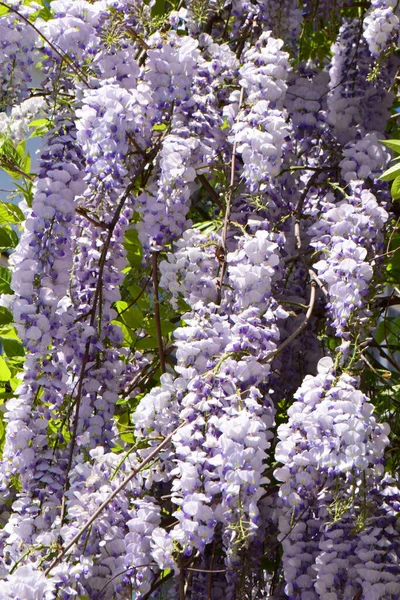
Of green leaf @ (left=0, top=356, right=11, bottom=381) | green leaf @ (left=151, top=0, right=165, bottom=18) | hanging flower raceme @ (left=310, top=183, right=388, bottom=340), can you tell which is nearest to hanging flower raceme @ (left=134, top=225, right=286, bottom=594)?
hanging flower raceme @ (left=310, top=183, right=388, bottom=340)

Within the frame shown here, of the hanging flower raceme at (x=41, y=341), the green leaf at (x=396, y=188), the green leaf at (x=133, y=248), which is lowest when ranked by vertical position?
the hanging flower raceme at (x=41, y=341)

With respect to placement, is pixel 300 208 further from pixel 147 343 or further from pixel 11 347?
pixel 11 347

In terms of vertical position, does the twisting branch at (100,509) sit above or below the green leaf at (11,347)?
below

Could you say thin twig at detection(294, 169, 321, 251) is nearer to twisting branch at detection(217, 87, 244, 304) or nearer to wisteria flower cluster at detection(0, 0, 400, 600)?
wisteria flower cluster at detection(0, 0, 400, 600)

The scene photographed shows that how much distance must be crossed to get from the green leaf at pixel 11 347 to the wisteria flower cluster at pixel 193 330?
11cm

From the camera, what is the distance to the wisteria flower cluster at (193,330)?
1.57m

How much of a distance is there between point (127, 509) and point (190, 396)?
0.30m

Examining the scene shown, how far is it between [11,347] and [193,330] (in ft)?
2.44

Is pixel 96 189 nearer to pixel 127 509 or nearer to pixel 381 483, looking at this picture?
pixel 127 509

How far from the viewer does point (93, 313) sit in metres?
1.83

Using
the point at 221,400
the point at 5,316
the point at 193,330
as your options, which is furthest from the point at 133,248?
the point at 221,400

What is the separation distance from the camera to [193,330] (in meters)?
1.64

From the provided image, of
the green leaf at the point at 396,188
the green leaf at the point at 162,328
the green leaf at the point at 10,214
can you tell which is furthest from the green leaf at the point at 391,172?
the green leaf at the point at 10,214

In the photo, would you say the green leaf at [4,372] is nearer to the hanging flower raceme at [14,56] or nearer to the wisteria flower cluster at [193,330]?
the wisteria flower cluster at [193,330]
